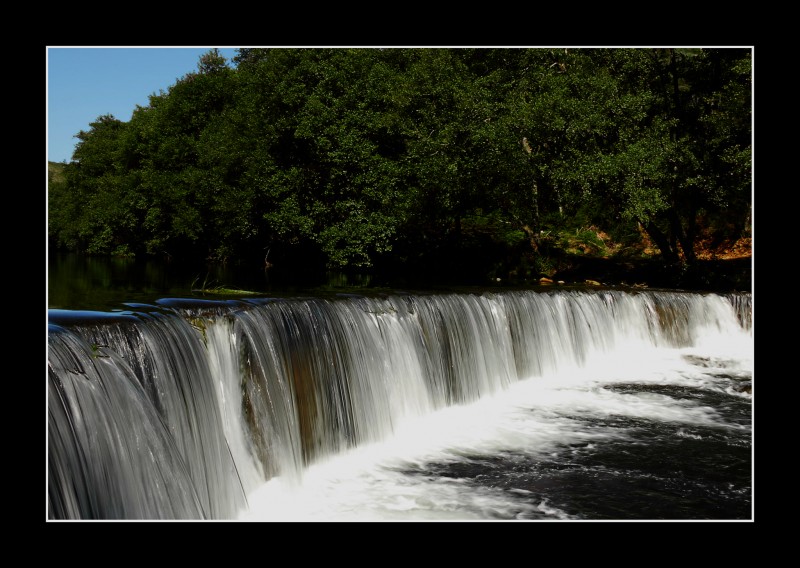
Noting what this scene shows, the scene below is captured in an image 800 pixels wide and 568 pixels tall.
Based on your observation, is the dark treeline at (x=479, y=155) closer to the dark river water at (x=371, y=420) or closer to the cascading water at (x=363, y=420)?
the dark river water at (x=371, y=420)

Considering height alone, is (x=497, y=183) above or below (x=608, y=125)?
below

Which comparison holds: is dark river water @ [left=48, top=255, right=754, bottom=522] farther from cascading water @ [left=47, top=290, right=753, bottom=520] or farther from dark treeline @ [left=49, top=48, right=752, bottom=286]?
dark treeline @ [left=49, top=48, right=752, bottom=286]

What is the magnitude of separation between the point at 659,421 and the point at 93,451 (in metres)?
8.22

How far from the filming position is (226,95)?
132 ft

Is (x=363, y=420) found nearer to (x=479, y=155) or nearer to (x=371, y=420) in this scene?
(x=371, y=420)

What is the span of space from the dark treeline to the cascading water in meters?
9.36

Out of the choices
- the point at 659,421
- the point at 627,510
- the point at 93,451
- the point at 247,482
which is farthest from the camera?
the point at 659,421

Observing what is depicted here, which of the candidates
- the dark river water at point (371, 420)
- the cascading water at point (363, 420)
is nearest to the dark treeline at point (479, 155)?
the dark river water at point (371, 420)

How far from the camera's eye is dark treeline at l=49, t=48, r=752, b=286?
69.1 feet

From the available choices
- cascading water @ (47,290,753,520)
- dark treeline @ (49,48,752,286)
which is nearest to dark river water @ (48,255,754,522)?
cascading water @ (47,290,753,520)

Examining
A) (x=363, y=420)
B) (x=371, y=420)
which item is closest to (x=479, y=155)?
(x=371, y=420)

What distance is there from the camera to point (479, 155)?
22656 mm
